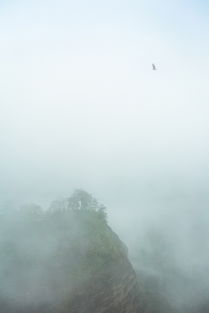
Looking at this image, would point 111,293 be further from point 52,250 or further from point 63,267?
point 52,250

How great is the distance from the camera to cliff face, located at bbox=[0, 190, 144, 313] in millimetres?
72500

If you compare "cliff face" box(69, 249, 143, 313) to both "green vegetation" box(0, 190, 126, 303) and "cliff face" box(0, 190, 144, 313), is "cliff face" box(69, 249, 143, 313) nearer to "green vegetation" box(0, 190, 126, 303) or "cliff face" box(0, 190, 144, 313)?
"cliff face" box(0, 190, 144, 313)

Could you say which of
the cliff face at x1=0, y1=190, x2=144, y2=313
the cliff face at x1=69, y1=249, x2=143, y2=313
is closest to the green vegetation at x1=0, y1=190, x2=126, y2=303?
the cliff face at x1=0, y1=190, x2=144, y2=313

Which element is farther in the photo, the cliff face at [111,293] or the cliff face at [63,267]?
the cliff face at [111,293]

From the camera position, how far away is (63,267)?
78.1 meters

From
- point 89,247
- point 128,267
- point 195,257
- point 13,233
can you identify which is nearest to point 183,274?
point 195,257

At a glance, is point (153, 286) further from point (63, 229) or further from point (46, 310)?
point (46, 310)

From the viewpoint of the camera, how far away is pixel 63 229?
287ft

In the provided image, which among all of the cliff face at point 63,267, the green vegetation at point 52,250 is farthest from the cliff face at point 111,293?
the green vegetation at point 52,250

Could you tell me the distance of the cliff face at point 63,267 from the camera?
238 feet

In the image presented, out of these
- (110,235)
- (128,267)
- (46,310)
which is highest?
(110,235)

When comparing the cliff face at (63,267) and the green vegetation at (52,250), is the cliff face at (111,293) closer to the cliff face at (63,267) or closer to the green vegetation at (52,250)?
the cliff face at (63,267)

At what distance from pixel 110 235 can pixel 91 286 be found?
17668 millimetres

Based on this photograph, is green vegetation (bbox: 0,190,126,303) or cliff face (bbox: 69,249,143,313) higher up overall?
green vegetation (bbox: 0,190,126,303)
